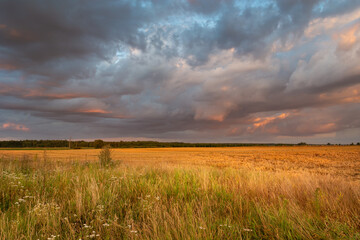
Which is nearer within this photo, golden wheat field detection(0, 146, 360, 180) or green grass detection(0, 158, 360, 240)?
green grass detection(0, 158, 360, 240)

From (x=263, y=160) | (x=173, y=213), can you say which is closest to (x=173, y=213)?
(x=173, y=213)

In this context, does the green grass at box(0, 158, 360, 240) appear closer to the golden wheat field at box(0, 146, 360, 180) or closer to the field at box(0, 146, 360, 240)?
the field at box(0, 146, 360, 240)

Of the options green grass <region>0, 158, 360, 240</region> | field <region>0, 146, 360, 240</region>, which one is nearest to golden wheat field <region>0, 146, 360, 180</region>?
field <region>0, 146, 360, 240</region>

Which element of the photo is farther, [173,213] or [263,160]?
[263,160]

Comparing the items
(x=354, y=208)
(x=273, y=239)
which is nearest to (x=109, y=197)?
(x=273, y=239)

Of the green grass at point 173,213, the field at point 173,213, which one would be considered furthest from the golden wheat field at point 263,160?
the green grass at point 173,213

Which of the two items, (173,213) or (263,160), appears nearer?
(173,213)

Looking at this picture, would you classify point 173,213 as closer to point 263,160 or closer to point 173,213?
point 173,213

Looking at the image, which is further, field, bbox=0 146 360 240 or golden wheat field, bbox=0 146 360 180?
golden wheat field, bbox=0 146 360 180

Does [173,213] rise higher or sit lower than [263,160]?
higher

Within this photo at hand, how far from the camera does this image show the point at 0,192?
243 inches

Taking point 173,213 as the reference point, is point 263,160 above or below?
below

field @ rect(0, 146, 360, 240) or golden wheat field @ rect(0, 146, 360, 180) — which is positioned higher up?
field @ rect(0, 146, 360, 240)

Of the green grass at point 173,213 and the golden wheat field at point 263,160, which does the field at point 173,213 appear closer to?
the green grass at point 173,213
